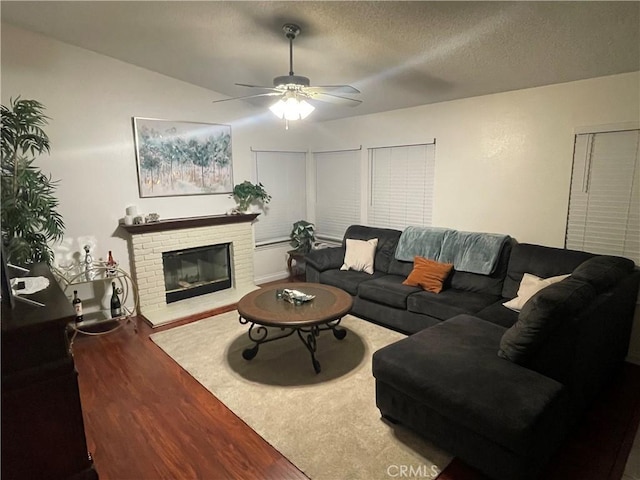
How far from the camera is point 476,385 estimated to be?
1.97 meters

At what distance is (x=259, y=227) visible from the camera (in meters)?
5.49

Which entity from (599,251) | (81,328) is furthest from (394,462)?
(81,328)

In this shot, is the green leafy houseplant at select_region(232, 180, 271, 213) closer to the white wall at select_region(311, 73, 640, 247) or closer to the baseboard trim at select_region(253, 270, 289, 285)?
the baseboard trim at select_region(253, 270, 289, 285)

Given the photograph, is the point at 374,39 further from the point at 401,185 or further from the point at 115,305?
the point at 115,305

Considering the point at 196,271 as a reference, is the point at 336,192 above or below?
above

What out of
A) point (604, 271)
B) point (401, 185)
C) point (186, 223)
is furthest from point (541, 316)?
point (186, 223)

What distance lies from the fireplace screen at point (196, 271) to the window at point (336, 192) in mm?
1649

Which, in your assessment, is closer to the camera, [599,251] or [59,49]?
[599,251]

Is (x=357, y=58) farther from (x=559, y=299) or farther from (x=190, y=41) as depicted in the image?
(x=559, y=299)

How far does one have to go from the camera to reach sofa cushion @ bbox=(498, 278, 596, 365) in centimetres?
199

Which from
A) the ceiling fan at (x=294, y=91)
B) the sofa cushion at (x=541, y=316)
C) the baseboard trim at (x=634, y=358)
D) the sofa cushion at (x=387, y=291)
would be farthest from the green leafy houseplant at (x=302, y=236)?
the baseboard trim at (x=634, y=358)

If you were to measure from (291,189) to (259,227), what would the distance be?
0.82m

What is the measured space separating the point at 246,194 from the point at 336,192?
141cm

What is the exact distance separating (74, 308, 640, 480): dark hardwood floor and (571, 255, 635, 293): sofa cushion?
0.88m
